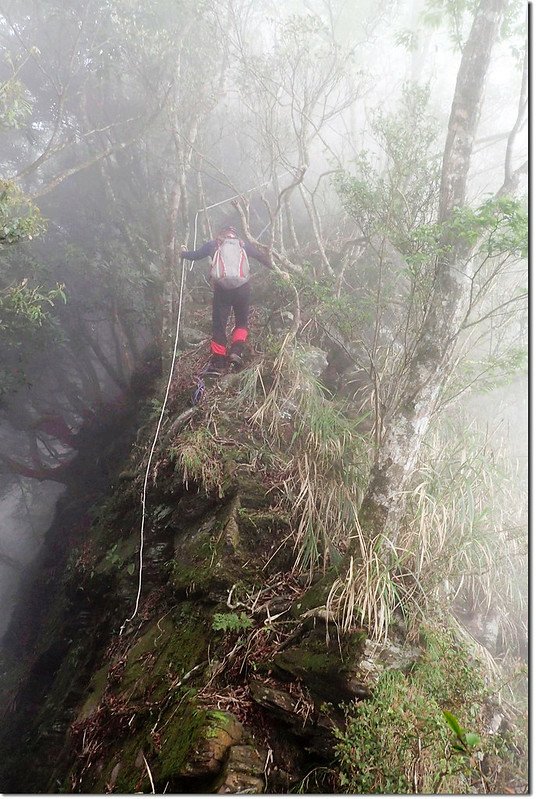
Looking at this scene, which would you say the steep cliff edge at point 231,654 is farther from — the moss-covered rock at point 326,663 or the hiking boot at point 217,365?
the hiking boot at point 217,365

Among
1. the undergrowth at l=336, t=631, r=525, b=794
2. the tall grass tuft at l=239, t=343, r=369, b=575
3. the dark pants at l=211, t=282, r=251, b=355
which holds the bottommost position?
the undergrowth at l=336, t=631, r=525, b=794

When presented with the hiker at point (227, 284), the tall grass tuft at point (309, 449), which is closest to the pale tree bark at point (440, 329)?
the tall grass tuft at point (309, 449)

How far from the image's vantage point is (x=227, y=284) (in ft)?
16.9

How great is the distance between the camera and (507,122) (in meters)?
12.8

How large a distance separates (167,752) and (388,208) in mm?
4508

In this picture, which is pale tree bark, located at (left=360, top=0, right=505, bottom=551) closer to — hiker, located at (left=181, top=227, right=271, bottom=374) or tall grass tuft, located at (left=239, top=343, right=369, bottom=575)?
tall grass tuft, located at (left=239, top=343, right=369, bottom=575)

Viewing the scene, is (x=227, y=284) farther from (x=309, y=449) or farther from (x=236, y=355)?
(x=309, y=449)

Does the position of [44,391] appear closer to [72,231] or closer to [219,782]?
[72,231]

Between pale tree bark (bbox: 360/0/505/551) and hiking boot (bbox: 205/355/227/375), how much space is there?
2593 mm

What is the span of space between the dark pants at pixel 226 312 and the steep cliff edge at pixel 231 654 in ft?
2.03

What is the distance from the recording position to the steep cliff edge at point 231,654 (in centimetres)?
217

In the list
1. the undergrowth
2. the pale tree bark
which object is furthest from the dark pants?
the undergrowth

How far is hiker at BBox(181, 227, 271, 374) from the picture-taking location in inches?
201

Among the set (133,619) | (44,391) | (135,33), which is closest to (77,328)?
(44,391)
